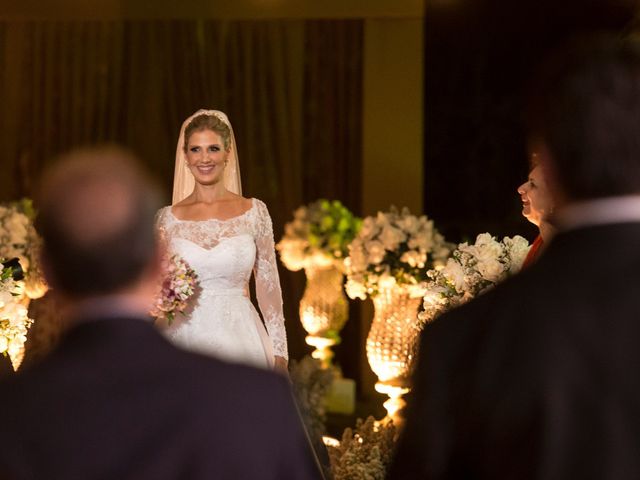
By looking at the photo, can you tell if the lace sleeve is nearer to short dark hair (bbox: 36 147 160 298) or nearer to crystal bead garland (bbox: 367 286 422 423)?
crystal bead garland (bbox: 367 286 422 423)

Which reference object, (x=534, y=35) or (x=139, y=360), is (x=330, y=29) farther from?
(x=139, y=360)

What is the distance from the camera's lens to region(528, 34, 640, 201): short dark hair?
57.2 inches

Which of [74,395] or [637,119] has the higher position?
[637,119]

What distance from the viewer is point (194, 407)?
1.35 metres

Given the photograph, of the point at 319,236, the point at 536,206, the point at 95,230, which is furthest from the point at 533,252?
the point at 319,236

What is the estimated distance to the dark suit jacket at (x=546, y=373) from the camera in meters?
1.39

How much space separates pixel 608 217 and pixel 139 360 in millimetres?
648

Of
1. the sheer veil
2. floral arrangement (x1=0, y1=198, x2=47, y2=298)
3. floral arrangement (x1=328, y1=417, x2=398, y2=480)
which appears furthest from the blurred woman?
floral arrangement (x1=0, y1=198, x2=47, y2=298)

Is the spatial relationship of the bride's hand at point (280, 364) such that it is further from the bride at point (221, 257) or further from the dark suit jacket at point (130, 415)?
the dark suit jacket at point (130, 415)

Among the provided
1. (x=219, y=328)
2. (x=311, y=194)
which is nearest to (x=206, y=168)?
(x=219, y=328)

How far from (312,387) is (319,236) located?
5288 millimetres

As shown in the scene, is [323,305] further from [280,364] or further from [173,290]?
[173,290]

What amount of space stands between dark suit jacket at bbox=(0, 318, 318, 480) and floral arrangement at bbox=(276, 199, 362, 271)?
5.86 m

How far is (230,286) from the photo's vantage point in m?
5.04
